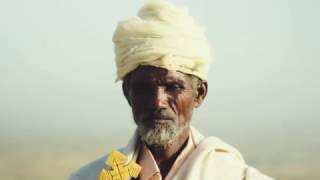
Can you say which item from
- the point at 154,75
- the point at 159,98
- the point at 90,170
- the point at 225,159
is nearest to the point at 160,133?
the point at 159,98

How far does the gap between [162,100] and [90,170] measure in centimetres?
78

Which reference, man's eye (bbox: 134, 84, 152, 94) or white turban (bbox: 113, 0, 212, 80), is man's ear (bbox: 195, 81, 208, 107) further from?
man's eye (bbox: 134, 84, 152, 94)

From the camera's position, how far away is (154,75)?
4773 millimetres

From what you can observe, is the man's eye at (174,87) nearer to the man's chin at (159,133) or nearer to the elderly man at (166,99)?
the elderly man at (166,99)

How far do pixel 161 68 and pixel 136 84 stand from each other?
18 cm

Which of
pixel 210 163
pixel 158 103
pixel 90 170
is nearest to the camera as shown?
pixel 158 103

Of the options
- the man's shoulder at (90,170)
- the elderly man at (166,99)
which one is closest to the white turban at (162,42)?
the elderly man at (166,99)

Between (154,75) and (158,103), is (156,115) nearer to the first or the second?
(158,103)

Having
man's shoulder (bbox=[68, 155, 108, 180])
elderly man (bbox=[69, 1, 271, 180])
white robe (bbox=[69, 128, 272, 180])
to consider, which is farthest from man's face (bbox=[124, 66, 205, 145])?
man's shoulder (bbox=[68, 155, 108, 180])

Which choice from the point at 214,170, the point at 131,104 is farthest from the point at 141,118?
the point at 214,170

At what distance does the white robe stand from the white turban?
1.38ft

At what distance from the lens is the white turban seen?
4816mm

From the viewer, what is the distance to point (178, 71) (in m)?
4.85

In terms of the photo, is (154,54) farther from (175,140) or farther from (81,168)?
(81,168)
